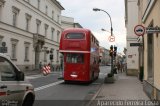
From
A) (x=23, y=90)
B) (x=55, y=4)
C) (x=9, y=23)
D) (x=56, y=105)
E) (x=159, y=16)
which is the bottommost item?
(x=56, y=105)

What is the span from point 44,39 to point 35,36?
536 centimetres

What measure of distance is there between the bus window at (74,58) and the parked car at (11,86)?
55.2 feet

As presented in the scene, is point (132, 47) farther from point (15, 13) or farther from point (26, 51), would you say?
point (26, 51)

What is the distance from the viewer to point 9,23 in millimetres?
45250

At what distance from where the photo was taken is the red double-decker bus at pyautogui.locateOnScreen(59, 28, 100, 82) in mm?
26250

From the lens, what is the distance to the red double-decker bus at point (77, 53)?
26.2 metres

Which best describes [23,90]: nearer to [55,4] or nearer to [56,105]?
[56,105]

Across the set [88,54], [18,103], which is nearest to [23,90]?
[18,103]

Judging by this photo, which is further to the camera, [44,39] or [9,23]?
[44,39]

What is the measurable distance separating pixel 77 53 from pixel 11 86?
17808mm

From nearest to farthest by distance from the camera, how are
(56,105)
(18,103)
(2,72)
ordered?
1. (2,72)
2. (18,103)
3. (56,105)

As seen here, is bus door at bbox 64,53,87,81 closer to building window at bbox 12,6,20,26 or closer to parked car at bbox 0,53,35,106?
parked car at bbox 0,53,35,106

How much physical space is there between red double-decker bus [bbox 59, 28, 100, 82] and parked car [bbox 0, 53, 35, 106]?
54.0 feet

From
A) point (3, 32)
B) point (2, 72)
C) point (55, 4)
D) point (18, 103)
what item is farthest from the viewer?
point (55, 4)
